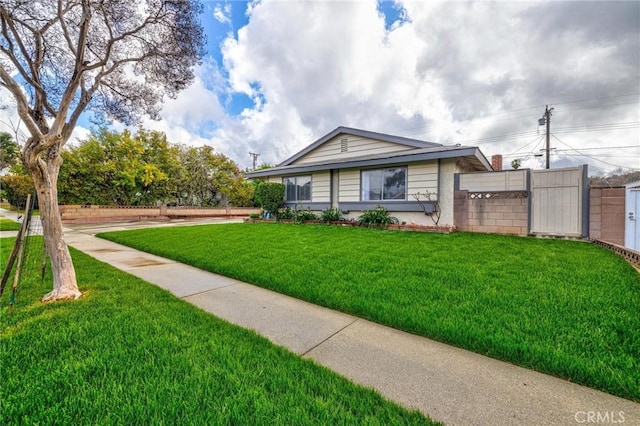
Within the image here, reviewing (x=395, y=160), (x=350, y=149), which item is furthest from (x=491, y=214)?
(x=350, y=149)

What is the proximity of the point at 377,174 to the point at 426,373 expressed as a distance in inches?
346

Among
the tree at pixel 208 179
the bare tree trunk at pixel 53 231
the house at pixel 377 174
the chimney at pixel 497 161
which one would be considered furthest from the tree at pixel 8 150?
the chimney at pixel 497 161

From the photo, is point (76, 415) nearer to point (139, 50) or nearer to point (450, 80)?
point (139, 50)

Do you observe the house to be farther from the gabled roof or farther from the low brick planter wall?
the low brick planter wall

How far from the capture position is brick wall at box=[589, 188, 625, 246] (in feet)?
19.7

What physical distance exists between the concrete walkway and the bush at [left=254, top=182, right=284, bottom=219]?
30.4 ft

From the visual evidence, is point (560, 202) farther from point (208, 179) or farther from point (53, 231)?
point (208, 179)

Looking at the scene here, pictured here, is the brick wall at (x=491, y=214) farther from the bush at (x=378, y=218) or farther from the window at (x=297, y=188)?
the window at (x=297, y=188)

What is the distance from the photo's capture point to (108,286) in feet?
12.9

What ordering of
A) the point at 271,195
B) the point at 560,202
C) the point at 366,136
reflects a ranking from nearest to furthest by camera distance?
the point at 560,202, the point at 366,136, the point at 271,195

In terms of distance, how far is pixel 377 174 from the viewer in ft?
33.6

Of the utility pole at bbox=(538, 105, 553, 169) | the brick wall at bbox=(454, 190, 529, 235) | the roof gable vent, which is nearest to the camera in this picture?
the brick wall at bbox=(454, 190, 529, 235)

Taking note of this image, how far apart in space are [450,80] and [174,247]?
542 inches

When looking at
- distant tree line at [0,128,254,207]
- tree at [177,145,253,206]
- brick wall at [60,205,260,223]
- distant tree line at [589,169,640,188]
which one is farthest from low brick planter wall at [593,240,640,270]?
distant tree line at [0,128,254,207]
